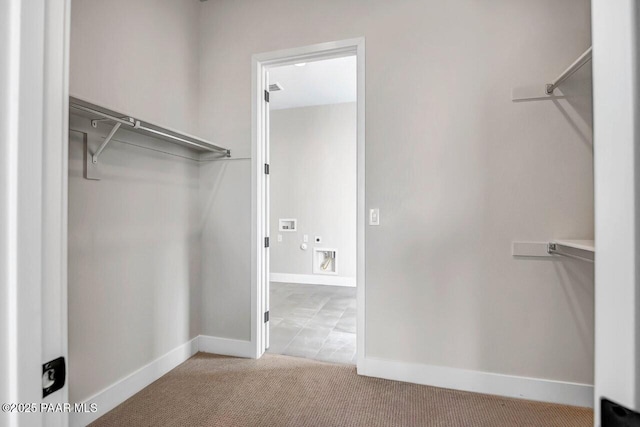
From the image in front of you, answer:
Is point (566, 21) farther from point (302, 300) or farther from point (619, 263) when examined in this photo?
point (302, 300)

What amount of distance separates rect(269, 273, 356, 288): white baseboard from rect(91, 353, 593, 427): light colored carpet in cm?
286

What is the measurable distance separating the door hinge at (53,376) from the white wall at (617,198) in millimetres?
714

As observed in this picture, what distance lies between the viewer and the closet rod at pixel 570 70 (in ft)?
5.01

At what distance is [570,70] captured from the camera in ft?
5.46

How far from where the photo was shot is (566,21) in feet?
6.21

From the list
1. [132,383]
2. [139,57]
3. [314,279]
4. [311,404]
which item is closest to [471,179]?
[311,404]

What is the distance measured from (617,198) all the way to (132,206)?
2245mm

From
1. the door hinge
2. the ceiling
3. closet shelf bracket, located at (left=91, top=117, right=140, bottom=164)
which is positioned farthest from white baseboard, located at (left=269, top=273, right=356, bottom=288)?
the door hinge

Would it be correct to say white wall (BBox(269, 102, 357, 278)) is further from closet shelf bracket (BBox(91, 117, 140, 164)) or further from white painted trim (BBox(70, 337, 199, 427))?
closet shelf bracket (BBox(91, 117, 140, 164))

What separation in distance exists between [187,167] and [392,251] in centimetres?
174

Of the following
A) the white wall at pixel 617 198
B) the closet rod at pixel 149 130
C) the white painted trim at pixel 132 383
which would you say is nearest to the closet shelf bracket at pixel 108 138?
the closet rod at pixel 149 130

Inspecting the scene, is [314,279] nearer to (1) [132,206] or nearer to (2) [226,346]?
(2) [226,346]

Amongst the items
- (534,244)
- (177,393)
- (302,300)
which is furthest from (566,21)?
(302,300)

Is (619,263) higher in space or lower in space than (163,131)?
lower
